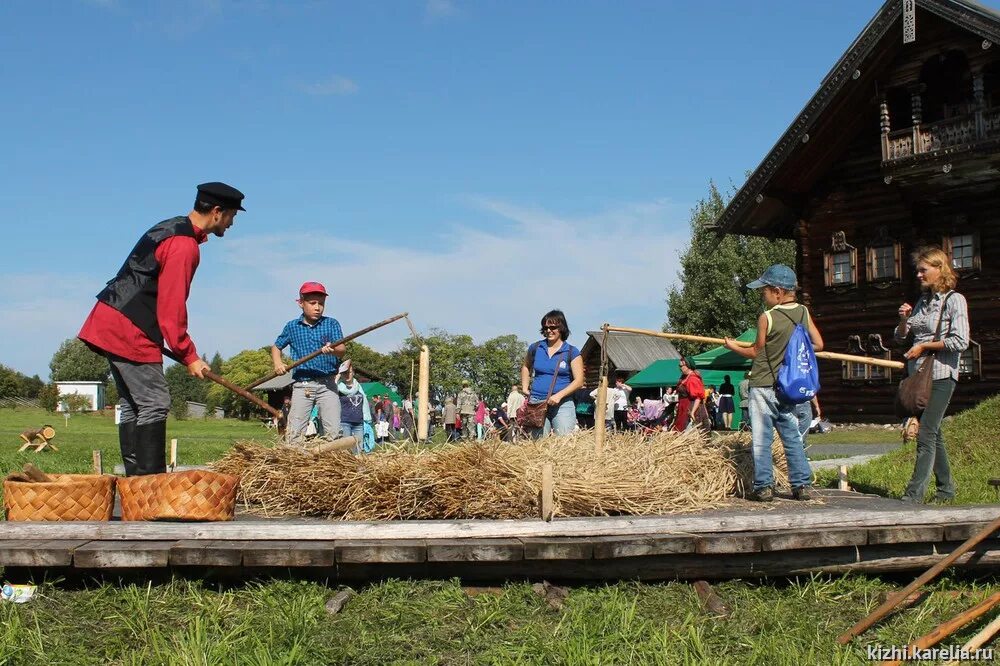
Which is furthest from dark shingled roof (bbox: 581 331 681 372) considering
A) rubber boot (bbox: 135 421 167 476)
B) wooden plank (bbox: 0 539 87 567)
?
wooden plank (bbox: 0 539 87 567)

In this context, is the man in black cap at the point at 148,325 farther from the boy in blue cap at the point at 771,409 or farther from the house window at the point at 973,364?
the house window at the point at 973,364

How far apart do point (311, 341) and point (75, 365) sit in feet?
430

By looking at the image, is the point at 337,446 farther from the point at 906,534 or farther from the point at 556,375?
the point at 906,534

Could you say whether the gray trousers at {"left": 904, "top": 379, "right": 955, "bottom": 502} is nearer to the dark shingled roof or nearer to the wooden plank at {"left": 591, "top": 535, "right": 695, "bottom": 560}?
the wooden plank at {"left": 591, "top": 535, "right": 695, "bottom": 560}

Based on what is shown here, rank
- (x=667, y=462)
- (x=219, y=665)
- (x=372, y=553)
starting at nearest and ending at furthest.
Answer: (x=219, y=665)
(x=372, y=553)
(x=667, y=462)

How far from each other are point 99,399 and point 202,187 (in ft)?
382

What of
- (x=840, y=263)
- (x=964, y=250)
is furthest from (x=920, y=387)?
(x=840, y=263)

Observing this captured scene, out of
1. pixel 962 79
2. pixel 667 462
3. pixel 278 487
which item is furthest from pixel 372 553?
pixel 962 79

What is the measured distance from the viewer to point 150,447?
5.56 m

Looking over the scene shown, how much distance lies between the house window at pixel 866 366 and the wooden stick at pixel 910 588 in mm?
19231

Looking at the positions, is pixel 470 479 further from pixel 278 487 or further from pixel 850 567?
pixel 850 567

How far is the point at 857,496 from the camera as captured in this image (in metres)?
6.93

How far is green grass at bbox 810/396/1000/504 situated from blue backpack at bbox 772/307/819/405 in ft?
5.18

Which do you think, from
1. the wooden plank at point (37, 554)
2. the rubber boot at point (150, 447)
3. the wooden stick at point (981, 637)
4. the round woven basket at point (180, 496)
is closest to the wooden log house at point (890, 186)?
the wooden stick at point (981, 637)
